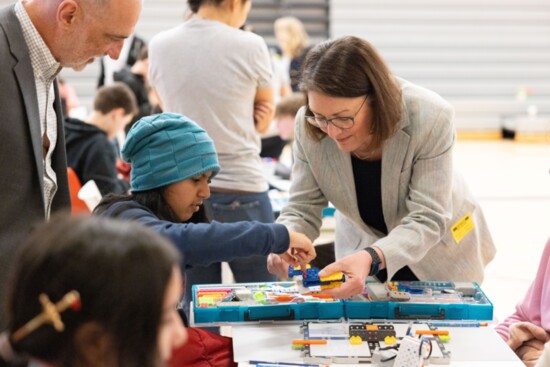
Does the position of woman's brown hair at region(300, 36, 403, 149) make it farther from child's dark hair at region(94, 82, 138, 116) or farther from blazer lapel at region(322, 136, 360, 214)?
child's dark hair at region(94, 82, 138, 116)

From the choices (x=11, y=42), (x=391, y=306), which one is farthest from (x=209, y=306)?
(x=11, y=42)

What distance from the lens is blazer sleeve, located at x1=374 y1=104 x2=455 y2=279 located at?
2379 millimetres

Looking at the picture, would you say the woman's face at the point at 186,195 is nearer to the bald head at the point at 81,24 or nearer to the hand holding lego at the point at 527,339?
the bald head at the point at 81,24

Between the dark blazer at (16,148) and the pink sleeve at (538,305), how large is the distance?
1502mm

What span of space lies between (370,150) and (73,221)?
140cm

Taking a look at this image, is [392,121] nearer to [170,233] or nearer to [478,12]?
[170,233]

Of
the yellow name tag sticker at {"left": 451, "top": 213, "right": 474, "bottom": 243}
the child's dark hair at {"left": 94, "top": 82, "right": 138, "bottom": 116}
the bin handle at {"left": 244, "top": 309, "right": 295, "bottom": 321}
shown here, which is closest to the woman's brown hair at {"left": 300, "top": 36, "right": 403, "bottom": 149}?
the yellow name tag sticker at {"left": 451, "top": 213, "right": 474, "bottom": 243}

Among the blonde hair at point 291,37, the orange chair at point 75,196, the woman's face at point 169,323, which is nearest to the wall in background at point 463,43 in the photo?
the blonde hair at point 291,37

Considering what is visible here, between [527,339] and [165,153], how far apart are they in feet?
4.06

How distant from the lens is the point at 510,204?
24.9 ft

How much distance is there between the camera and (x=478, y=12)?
12.4 meters

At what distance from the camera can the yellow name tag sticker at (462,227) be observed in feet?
8.61

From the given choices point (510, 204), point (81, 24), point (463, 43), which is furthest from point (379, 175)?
point (463, 43)

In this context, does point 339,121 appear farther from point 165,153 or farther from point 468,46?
point 468,46
